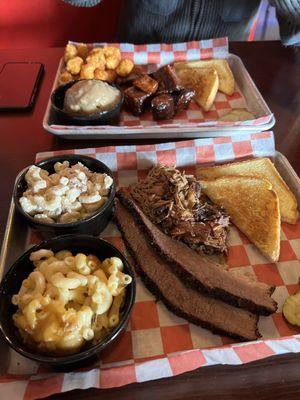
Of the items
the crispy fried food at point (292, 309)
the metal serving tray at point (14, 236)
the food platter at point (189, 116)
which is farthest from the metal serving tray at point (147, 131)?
the crispy fried food at point (292, 309)

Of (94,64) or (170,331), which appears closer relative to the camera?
(170,331)

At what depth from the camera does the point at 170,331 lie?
1.09 metres

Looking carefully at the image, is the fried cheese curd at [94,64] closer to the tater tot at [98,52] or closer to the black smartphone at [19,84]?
the tater tot at [98,52]

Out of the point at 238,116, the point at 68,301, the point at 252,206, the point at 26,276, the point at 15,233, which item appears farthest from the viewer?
the point at 238,116

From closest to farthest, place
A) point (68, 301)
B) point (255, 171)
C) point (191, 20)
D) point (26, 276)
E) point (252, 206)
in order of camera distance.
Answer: point (68, 301), point (26, 276), point (252, 206), point (255, 171), point (191, 20)

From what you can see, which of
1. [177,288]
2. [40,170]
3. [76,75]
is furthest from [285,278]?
[76,75]

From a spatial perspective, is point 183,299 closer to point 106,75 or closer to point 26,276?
point 26,276

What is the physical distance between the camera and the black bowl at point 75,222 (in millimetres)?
1187

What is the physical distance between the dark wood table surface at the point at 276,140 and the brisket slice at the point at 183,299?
4.8 inches

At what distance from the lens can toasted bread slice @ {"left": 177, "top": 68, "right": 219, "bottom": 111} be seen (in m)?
1.91

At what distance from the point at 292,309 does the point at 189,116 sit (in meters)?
1.16

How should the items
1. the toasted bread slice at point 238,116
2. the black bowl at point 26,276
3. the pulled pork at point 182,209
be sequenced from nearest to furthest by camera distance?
the black bowl at point 26,276 → the pulled pork at point 182,209 → the toasted bread slice at point 238,116

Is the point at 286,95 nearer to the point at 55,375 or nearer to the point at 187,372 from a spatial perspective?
the point at 187,372

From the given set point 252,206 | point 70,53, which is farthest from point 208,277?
point 70,53
